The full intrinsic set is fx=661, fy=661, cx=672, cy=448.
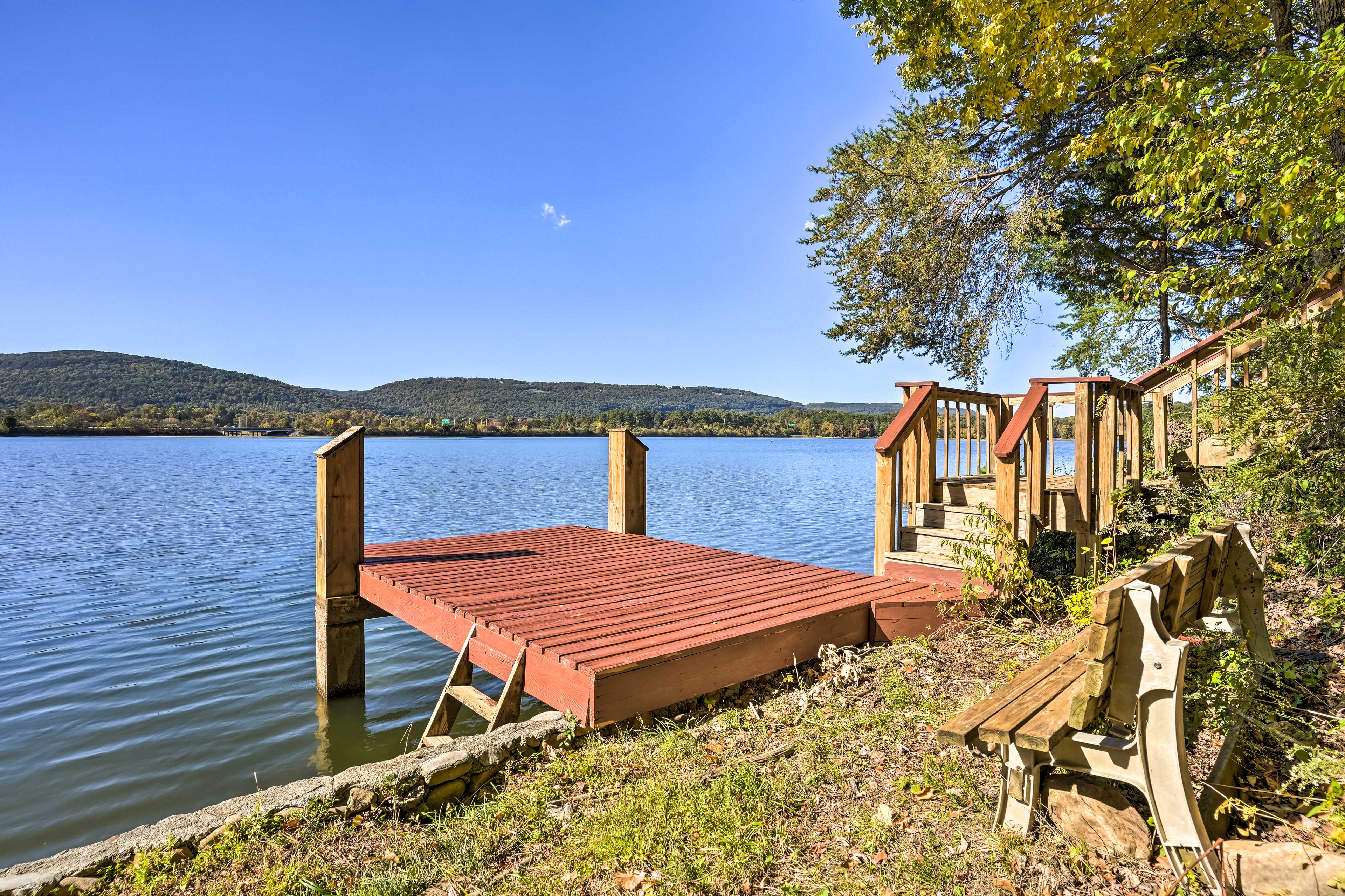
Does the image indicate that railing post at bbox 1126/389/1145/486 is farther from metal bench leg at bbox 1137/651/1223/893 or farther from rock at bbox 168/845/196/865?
rock at bbox 168/845/196/865

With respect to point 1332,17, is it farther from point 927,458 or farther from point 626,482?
point 626,482

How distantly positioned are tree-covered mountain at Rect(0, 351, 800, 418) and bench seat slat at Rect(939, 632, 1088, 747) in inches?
3595

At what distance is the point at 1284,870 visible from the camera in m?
1.88

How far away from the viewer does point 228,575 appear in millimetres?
10359

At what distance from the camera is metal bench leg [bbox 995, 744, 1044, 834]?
89.1 inches

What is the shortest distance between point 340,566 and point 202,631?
10.8ft

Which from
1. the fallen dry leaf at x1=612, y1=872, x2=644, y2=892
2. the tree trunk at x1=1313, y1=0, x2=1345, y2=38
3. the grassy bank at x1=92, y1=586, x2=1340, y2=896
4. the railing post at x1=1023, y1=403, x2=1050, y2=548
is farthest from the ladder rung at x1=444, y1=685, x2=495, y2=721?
the tree trunk at x1=1313, y1=0, x2=1345, y2=38

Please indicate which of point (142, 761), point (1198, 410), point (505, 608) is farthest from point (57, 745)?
point (1198, 410)

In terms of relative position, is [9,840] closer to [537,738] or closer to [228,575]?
[537,738]

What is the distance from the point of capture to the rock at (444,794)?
2.99 m

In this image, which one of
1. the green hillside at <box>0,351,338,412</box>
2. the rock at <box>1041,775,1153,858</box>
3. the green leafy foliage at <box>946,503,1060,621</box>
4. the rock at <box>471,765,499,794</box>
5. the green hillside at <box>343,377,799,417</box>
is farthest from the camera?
the green hillside at <box>343,377,799,417</box>

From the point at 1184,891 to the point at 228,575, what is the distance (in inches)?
471

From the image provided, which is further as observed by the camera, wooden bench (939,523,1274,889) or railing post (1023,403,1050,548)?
railing post (1023,403,1050,548)

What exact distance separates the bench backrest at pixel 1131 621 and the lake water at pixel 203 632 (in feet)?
15.5
